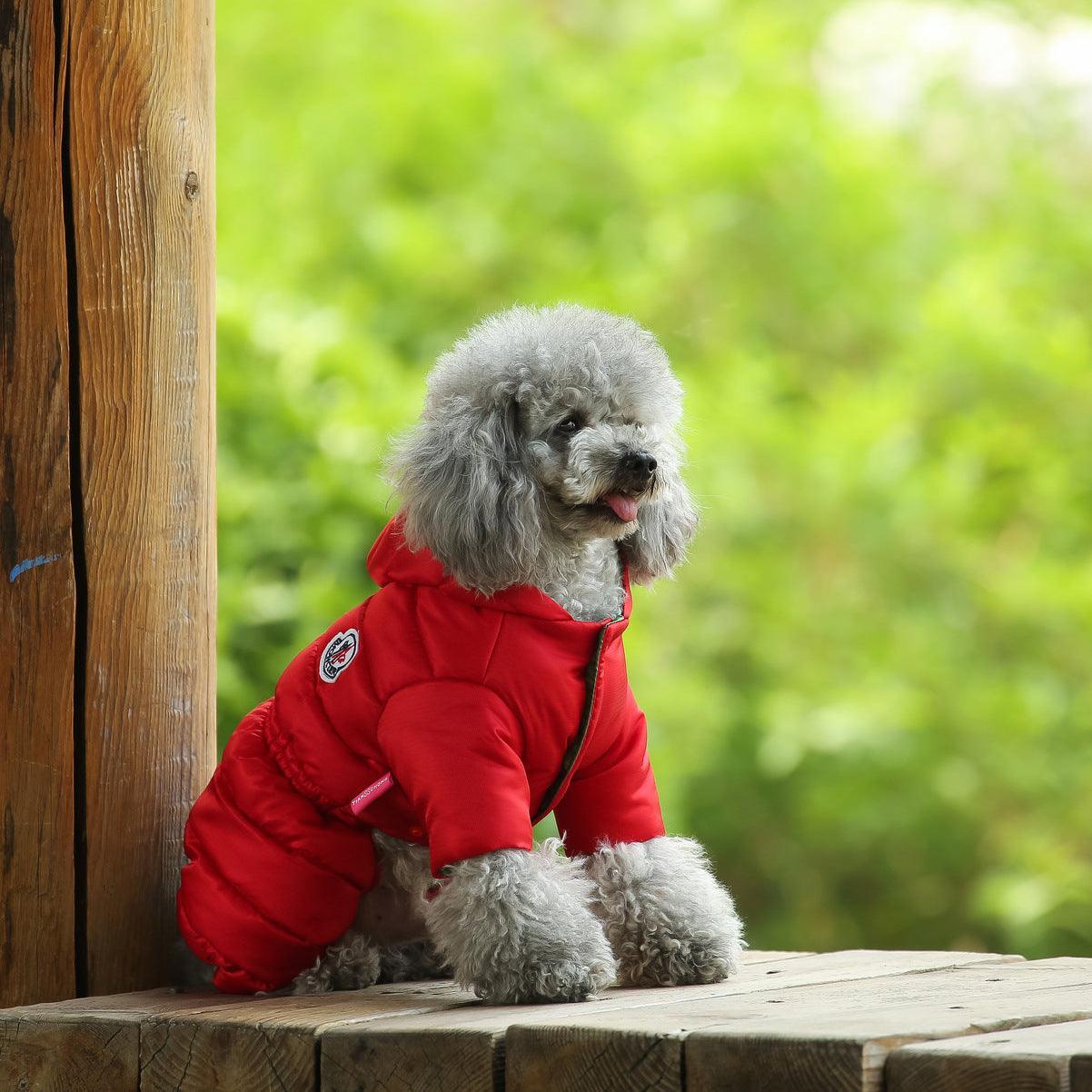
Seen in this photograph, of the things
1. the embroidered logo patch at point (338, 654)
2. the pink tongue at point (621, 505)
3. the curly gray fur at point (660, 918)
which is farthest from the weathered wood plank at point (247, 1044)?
the pink tongue at point (621, 505)

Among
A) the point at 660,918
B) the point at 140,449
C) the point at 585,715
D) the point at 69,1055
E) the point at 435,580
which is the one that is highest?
the point at 140,449

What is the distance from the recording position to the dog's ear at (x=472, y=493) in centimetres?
198

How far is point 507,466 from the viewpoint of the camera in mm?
2057

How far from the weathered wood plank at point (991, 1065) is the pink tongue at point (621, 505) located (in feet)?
2.80

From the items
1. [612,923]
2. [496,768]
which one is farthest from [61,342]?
[612,923]

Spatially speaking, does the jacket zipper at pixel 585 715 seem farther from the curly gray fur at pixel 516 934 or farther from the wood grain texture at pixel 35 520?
the wood grain texture at pixel 35 520

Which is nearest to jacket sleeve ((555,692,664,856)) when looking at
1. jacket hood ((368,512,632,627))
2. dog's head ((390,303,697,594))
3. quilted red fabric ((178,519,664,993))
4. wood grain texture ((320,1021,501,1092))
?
quilted red fabric ((178,519,664,993))

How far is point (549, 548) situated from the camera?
2.07 m

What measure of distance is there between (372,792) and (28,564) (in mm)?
594

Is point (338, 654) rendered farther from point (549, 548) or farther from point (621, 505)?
point (621, 505)

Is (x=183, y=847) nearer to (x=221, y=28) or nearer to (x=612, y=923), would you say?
(x=612, y=923)

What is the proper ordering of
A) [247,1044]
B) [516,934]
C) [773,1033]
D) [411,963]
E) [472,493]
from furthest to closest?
[411,963] < [472,493] < [516,934] < [247,1044] < [773,1033]

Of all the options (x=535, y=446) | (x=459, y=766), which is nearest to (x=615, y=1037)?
(x=459, y=766)

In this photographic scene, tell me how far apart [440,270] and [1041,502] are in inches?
102
